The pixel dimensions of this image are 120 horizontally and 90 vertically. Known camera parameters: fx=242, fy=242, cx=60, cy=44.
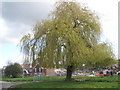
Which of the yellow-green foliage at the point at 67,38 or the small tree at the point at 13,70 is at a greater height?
the yellow-green foliage at the point at 67,38

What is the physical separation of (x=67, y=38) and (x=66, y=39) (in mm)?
169

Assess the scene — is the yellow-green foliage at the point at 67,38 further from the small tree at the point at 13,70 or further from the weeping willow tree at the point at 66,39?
the small tree at the point at 13,70

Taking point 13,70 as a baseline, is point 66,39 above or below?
above

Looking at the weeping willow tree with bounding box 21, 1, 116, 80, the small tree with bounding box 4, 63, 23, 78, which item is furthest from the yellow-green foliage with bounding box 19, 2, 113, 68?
the small tree with bounding box 4, 63, 23, 78

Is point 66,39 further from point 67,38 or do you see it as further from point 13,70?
point 13,70

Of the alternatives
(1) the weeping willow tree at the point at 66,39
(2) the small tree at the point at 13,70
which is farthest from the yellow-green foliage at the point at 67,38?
(2) the small tree at the point at 13,70

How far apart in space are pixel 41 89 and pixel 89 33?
29.6 ft

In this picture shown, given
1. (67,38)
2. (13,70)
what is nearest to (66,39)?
(67,38)

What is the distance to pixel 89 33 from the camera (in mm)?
24891

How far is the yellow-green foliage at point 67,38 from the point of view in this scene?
2300 centimetres

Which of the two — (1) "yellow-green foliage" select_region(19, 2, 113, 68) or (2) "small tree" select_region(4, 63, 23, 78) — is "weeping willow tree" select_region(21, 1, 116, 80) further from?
(2) "small tree" select_region(4, 63, 23, 78)

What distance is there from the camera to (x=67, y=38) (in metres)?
22.8

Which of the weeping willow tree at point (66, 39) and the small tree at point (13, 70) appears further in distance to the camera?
the small tree at point (13, 70)

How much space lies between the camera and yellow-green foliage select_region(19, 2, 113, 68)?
906 inches
